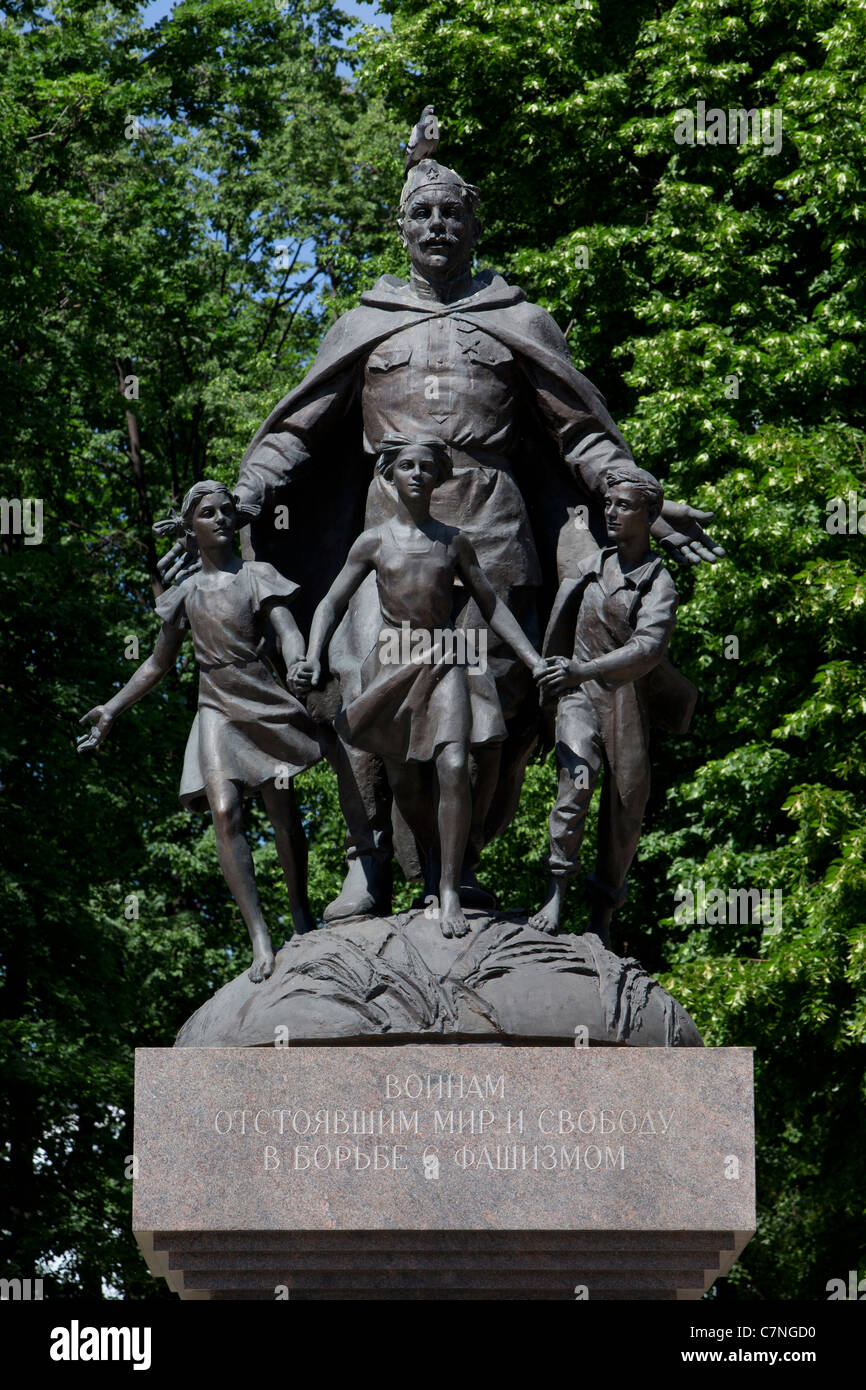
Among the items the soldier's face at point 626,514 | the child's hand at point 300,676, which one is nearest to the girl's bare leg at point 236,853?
the child's hand at point 300,676

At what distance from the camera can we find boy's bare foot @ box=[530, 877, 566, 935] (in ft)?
32.0

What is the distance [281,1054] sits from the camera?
8992mm

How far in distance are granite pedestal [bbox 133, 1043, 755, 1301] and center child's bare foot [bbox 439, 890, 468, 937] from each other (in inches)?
23.5

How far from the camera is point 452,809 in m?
9.78

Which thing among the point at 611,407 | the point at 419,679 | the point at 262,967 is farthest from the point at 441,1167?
the point at 611,407

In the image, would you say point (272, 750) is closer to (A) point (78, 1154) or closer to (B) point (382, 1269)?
(B) point (382, 1269)

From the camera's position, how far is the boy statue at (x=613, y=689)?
33.0 feet

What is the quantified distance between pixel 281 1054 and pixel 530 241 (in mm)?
14263

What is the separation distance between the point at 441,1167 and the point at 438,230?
4614mm

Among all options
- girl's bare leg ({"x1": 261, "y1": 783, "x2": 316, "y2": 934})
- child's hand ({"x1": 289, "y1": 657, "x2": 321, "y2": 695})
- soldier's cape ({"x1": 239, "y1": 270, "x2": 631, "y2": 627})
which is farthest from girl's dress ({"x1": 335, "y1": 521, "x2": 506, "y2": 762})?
soldier's cape ({"x1": 239, "y1": 270, "x2": 631, "y2": 627})

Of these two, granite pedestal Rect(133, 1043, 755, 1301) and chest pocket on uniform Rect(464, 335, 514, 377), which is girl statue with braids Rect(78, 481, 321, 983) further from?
chest pocket on uniform Rect(464, 335, 514, 377)

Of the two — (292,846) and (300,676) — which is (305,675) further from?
(292,846)

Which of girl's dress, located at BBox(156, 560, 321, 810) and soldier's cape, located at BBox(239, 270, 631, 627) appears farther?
soldier's cape, located at BBox(239, 270, 631, 627)

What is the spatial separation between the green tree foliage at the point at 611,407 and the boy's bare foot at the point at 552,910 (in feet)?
20.2
